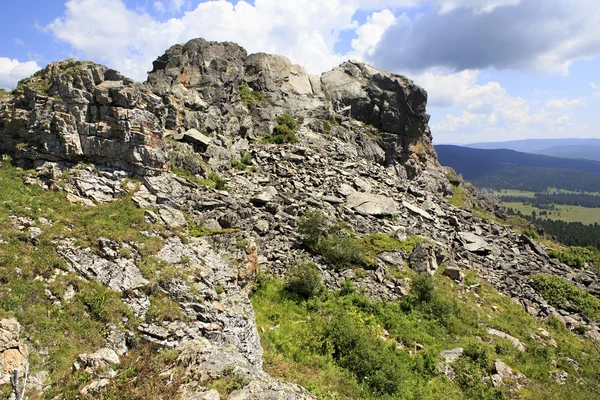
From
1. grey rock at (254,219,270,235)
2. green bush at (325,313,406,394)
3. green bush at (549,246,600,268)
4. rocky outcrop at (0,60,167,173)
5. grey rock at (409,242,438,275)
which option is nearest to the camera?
green bush at (325,313,406,394)

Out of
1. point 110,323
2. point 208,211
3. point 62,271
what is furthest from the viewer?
point 208,211

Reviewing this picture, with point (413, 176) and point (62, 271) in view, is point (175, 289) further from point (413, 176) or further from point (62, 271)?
point (413, 176)

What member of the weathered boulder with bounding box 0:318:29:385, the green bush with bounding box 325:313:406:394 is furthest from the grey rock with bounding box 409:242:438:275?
the weathered boulder with bounding box 0:318:29:385

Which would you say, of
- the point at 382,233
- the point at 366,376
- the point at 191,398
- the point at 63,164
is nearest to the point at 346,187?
the point at 382,233

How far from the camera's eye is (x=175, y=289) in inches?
575

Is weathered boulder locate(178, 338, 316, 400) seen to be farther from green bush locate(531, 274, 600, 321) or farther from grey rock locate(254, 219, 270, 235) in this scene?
green bush locate(531, 274, 600, 321)

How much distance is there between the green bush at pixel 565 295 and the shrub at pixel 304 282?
1958cm

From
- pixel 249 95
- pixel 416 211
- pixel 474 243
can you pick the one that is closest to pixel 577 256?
pixel 474 243

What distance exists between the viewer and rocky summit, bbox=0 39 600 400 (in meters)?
11.3

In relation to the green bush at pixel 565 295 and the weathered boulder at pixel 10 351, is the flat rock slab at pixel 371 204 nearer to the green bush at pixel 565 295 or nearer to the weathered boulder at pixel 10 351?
the green bush at pixel 565 295

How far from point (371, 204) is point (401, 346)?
16.4 m

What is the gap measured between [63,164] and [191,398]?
58.2 ft

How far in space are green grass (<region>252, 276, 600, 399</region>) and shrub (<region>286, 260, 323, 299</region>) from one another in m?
0.51

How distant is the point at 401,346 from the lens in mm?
18250
